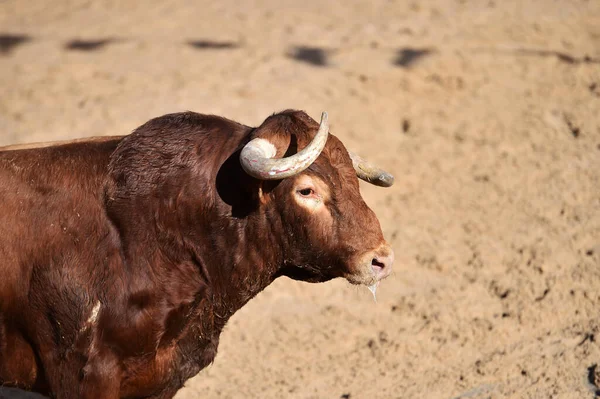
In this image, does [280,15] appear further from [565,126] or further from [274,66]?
[565,126]

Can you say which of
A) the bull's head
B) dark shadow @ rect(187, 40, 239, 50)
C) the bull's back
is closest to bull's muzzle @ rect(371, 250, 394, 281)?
the bull's head

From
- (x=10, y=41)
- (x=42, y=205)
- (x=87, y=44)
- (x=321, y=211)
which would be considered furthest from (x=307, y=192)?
(x=10, y=41)

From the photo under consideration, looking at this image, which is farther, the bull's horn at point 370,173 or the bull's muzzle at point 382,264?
the bull's horn at point 370,173

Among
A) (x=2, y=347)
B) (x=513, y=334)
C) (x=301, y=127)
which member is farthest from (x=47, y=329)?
(x=513, y=334)

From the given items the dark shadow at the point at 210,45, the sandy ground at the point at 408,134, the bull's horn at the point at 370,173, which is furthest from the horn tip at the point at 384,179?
the dark shadow at the point at 210,45

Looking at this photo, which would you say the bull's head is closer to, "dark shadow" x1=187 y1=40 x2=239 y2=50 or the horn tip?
the horn tip

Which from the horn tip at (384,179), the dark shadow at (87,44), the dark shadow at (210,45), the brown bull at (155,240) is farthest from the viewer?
the dark shadow at (87,44)

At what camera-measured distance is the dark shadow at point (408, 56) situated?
11120mm

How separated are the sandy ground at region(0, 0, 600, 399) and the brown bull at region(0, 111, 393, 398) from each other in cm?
174

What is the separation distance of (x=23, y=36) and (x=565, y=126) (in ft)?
24.1

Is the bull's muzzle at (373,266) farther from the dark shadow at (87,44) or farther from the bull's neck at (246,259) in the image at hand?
the dark shadow at (87,44)

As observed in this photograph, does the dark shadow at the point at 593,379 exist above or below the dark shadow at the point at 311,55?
above

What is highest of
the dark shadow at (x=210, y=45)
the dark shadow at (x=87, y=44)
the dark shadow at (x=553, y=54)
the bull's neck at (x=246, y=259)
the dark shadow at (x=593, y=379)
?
the bull's neck at (x=246, y=259)

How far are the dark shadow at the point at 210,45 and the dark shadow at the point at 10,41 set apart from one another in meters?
2.38
